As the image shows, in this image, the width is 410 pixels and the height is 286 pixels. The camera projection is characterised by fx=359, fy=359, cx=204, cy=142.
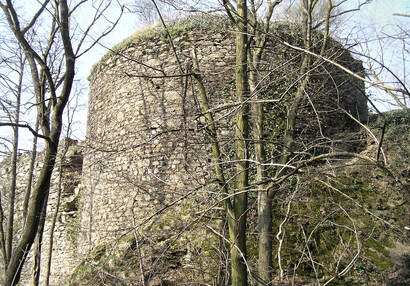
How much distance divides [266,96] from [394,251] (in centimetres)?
337

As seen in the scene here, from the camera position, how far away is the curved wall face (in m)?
7.16

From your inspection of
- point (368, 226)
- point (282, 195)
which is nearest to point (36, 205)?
point (282, 195)

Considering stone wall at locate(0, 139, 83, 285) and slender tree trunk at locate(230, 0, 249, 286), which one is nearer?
slender tree trunk at locate(230, 0, 249, 286)

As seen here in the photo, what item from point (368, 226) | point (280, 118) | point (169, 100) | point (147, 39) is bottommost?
point (368, 226)

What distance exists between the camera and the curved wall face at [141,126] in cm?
716

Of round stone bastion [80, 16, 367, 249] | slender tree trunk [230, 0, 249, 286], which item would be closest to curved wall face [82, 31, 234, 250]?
round stone bastion [80, 16, 367, 249]

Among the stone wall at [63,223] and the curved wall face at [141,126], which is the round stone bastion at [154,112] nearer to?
the curved wall face at [141,126]

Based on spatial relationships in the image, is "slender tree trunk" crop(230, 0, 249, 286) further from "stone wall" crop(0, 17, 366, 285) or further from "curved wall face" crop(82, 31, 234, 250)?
"curved wall face" crop(82, 31, 234, 250)

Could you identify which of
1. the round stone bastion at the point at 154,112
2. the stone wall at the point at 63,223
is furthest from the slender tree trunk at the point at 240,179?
the stone wall at the point at 63,223

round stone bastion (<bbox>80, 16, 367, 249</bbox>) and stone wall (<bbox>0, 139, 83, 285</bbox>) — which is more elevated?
round stone bastion (<bbox>80, 16, 367, 249</bbox>)

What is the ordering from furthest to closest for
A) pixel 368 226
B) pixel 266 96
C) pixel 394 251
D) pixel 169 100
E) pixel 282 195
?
pixel 169 100 → pixel 266 96 → pixel 282 195 → pixel 368 226 → pixel 394 251

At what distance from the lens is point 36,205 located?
18.6 ft

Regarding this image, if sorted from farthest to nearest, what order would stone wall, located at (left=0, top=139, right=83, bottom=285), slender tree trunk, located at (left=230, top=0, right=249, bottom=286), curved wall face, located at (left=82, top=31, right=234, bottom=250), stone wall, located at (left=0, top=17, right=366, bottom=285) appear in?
stone wall, located at (left=0, top=139, right=83, bottom=285)
curved wall face, located at (left=82, top=31, right=234, bottom=250)
stone wall, located at (left=0, top=17, right=366, bottom=285)
slender tree trunk, located at (left=230, top=0, right=249, bottom=286)

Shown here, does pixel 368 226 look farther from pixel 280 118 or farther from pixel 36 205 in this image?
pixel 36 205
